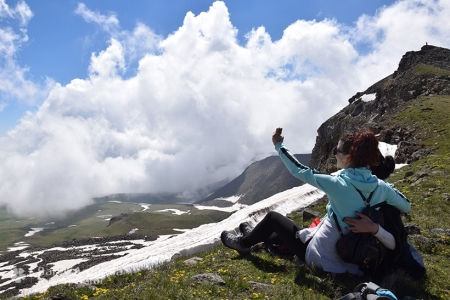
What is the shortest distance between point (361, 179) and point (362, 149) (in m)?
0.67

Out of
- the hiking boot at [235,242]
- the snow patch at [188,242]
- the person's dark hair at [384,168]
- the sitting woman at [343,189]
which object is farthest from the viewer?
the snow patch at [188,242]

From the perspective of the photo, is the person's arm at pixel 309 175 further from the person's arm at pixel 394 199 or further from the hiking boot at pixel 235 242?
the hiking boot at pixel 235 242

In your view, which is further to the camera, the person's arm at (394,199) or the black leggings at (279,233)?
the black leggings at (279,233)

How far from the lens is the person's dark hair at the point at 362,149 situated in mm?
7535

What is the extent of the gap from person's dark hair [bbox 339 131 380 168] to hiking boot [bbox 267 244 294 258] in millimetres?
4127

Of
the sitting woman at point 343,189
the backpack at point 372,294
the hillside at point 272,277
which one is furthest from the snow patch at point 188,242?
the backpack at point 372,294

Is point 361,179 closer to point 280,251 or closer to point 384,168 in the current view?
point 384,168

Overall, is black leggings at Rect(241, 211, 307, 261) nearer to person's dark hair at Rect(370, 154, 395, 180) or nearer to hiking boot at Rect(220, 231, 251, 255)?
hiking boot at Rect(220, 231, 251, 255)

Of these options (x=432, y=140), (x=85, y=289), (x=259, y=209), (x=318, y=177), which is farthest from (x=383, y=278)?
(x=432, y=140)

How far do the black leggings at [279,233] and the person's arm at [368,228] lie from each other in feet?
6.47

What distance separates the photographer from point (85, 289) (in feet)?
30.5

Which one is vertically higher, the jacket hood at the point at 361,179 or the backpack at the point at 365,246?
the jacket hood at the point at 361,179

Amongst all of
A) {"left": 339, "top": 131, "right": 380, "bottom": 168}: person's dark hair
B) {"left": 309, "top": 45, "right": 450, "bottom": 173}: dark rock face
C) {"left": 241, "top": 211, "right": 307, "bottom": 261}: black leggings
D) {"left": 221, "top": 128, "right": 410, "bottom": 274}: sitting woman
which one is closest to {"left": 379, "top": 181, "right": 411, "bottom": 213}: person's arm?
{"left": 221, "top": 128, "right": 410, "bottom": 274}: sitting woman

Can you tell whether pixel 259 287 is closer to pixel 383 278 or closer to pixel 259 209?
pixel 383 278
